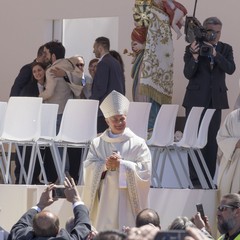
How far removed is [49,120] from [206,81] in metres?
1.67

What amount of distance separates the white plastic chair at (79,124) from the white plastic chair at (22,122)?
25cm

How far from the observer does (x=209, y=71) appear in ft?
35.9

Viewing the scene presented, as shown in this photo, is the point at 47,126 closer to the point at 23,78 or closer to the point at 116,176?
the point at 23,78

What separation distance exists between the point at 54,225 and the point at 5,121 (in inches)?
144

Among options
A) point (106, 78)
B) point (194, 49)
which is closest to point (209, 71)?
point (194, 49)

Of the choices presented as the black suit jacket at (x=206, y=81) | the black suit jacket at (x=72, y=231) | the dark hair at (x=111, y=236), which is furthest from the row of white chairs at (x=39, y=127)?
the dark hair at (x=111, y=236)

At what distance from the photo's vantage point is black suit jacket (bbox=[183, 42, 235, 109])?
427 inches

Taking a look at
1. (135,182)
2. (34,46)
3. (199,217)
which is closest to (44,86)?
(135,182)

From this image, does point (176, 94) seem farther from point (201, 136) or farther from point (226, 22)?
point (201, 136)

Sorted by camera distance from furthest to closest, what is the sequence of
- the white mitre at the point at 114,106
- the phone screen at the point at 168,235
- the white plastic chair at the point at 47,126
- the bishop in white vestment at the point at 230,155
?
1. the white plastic chair at the point at 47,126
2. the bishop in white vestment at the point at 230,155
3. the white mitre at the point at 114,106
4. the phone screen at the point at 168,235

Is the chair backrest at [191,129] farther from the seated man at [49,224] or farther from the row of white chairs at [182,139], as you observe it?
the seated man at [49,224]

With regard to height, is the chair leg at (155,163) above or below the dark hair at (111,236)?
below

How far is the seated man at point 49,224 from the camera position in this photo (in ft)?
21.5

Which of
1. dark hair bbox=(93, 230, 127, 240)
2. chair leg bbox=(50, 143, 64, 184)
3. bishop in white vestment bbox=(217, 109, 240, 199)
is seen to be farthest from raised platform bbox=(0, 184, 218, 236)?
dark hair bbox=(93, 230, 127, 240)
